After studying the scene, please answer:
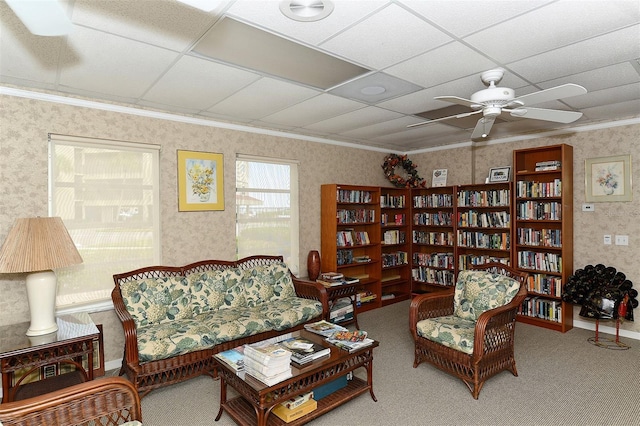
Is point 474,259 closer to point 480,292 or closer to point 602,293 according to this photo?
point 602,293

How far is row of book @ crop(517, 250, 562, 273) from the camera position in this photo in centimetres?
439

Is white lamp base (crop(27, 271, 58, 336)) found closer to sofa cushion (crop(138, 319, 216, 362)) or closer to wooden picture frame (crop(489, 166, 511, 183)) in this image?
sofa cushion (crop(138, 319, 216, 362))

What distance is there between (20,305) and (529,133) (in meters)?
6.01

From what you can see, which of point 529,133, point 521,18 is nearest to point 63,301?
point 521,18

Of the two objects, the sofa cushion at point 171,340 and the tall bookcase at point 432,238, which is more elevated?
the tall bookcase at point 432,238

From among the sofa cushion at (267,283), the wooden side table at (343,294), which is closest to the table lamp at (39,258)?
the sofa cushion at (267,283)

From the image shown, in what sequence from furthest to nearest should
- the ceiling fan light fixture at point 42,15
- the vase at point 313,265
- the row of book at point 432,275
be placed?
1. the row of book at point 432,275
2. the vase at point 313,265
3. the ceiling fan light fixture at point 42,15

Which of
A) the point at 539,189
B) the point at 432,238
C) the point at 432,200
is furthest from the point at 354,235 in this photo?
the point at 539,189

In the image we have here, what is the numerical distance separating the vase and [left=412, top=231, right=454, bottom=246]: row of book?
2163 millimetres

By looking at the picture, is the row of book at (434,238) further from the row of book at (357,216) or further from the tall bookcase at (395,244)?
the row of book at (357,216)

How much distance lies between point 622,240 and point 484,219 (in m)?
1.55

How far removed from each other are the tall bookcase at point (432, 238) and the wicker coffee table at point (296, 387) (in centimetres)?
319

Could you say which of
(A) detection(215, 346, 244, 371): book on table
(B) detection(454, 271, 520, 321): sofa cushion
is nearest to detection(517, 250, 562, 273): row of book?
(B) detection(454, 271, 520, 321): sofa cushion

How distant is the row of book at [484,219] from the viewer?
493cm
